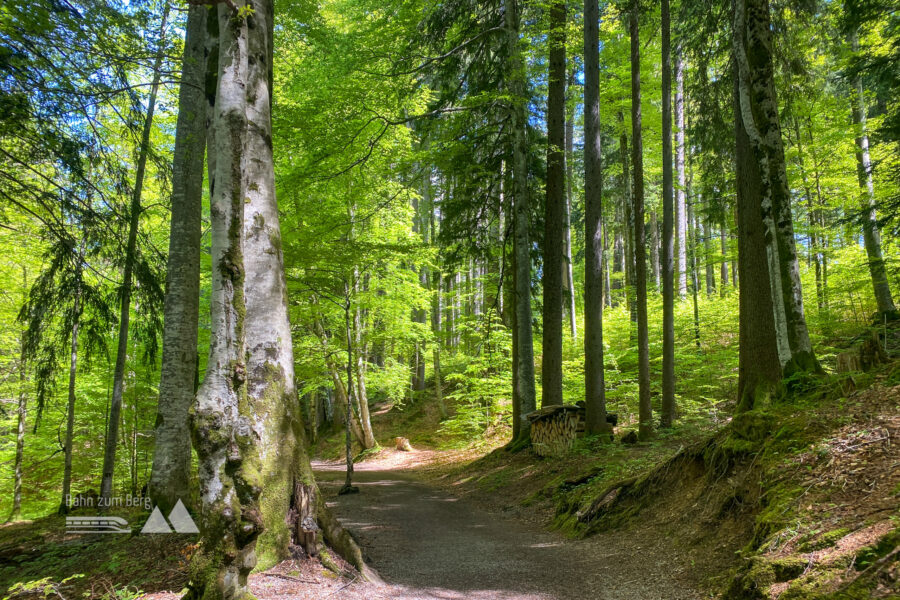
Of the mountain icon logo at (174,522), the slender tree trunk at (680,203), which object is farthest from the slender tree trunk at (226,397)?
the slender tree trunk at (680,203)

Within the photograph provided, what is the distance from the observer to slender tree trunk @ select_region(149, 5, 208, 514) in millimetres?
6031

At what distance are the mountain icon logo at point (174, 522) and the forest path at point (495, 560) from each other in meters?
2.14

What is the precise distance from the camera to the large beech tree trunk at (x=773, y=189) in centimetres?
482

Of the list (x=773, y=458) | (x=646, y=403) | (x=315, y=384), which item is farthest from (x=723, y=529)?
(x=315, y=384)

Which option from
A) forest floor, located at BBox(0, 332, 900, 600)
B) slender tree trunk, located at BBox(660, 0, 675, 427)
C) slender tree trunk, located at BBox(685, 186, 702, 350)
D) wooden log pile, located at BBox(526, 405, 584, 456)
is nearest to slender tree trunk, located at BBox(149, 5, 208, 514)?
forest floor, located at BBox(0, 332, 900, 600)

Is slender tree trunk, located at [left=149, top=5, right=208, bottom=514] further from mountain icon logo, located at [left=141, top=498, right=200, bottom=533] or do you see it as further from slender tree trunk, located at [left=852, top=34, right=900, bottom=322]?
slender tree trunk, located at [left=852, top=34, right=900, bottom=322]

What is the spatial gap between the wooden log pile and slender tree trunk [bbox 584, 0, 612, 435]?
1.11ft

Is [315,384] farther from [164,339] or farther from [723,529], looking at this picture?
[723,529]

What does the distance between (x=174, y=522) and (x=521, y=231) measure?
8961mm

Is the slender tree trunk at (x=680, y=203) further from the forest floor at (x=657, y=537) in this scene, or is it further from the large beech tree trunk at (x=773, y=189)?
the large beech tree trunk at (x=773, y=189)

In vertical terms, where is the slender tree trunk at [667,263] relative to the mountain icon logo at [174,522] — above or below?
above

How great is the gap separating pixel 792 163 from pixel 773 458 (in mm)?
14818

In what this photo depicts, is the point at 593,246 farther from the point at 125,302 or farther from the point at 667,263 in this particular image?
the point at 125,302

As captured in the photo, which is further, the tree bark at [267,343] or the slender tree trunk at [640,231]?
the slender tree trunk at [640,231]
